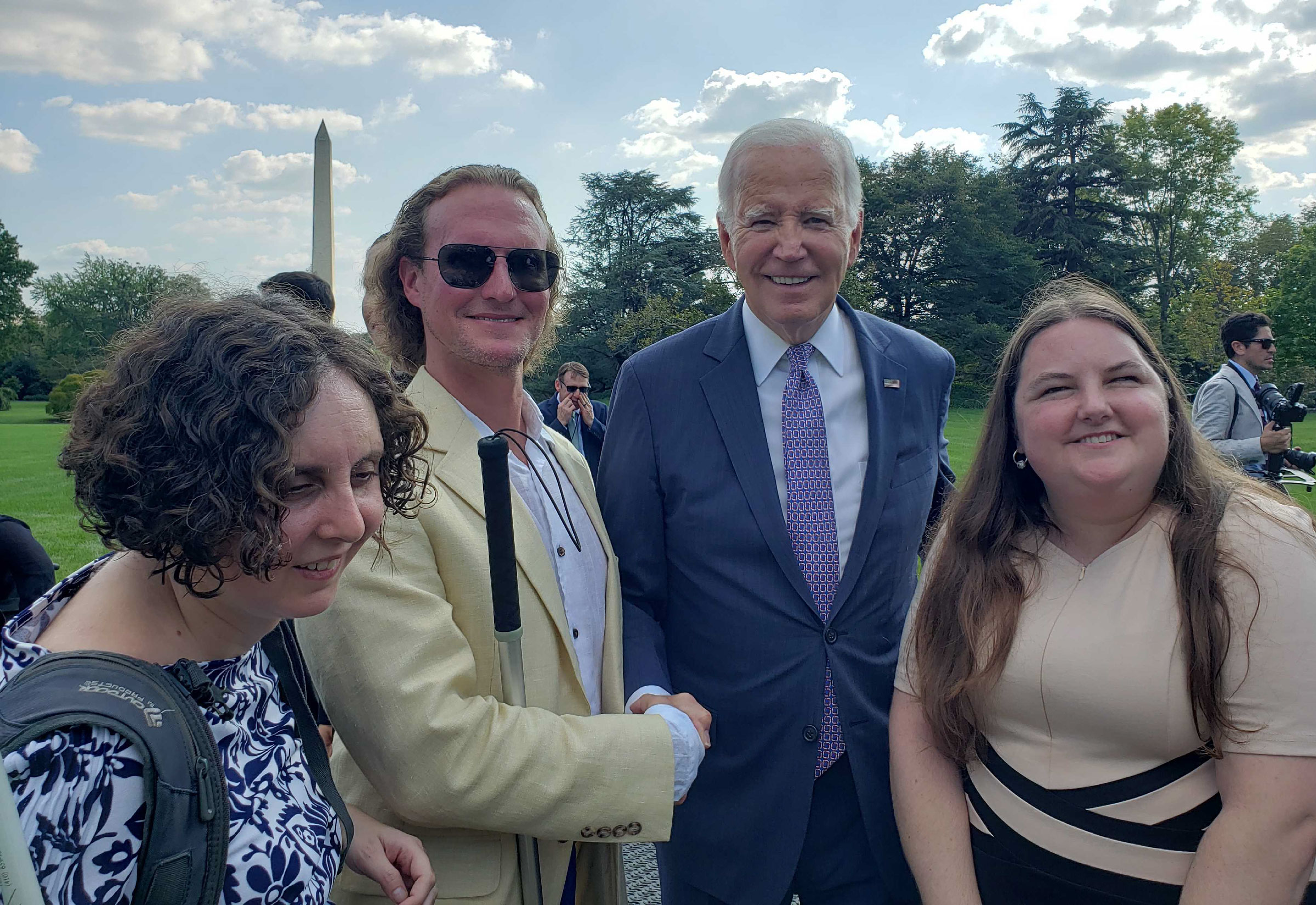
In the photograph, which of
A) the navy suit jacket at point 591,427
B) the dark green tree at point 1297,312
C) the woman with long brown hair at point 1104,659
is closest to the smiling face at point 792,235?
the woman with long brown hair at point 1104,659

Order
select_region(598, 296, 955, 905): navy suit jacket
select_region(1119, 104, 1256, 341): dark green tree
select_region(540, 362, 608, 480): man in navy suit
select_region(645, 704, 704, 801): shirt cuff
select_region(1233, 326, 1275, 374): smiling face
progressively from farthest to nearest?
select_region(1119, 104, 1256, 341): dark green tree, select_region(1233, 326, 1275, 374): smiling face, select_region(540, 362, 608, 480): man in navy suit, select_region(598, 296, 955, 905): navy suit jacket, select_region(645, 704, 704, 801): shirt cuff

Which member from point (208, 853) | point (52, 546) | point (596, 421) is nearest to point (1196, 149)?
point (596, 421)

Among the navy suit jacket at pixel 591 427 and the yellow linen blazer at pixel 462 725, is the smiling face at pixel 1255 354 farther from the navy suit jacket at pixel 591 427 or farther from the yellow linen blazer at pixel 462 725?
the yellow linen blazer at pixel 462 725

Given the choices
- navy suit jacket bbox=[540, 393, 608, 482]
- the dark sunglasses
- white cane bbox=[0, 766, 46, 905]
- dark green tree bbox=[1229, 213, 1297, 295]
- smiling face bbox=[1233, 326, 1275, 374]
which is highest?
dark green tree bbox=[1229, 213, 1297, 295]

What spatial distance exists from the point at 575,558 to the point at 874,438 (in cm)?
93

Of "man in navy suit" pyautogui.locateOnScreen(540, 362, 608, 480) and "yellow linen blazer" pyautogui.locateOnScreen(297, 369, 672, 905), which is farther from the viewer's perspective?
"man in navy suit" pyautogui.locateOnScreen(540, 362, 608, 480)

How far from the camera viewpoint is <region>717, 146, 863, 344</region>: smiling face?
2525 mm

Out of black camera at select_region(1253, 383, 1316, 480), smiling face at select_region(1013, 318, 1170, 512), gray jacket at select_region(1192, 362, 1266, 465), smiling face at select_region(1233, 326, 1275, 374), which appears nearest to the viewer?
smiling face at select_region(1013, 318, 1170, 512)

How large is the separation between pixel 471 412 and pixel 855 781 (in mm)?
1464

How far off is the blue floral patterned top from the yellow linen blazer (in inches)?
6.8

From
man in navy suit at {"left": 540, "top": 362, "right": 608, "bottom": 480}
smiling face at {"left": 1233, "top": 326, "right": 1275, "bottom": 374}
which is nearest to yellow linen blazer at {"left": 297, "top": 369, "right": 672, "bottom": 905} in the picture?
man in navy suit at {"left": 540, "top": 362, "right": 608, "bottom": 480}

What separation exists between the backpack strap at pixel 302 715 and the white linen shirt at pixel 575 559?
0.62 m

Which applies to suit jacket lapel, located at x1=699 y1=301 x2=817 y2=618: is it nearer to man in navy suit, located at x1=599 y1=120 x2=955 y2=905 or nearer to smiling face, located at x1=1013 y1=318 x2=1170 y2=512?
man in navy suit, located at x1=599 y1=120 x2=955 y2=905

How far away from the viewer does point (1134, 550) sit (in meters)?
2.02
